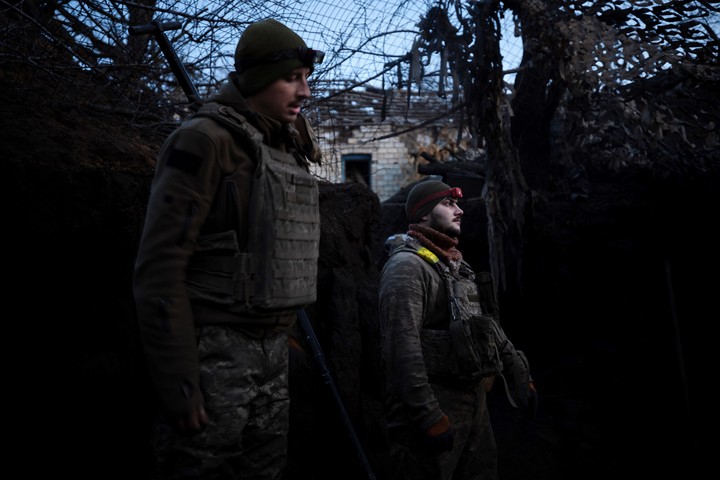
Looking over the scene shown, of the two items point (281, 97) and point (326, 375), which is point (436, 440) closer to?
point (326, 375)

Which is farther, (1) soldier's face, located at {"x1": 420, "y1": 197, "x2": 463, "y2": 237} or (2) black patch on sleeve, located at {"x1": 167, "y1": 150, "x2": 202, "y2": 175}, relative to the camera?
(1) soldier's face, located at {"x1": 420, "y1": 197, "x2": 463, "y2": 237}

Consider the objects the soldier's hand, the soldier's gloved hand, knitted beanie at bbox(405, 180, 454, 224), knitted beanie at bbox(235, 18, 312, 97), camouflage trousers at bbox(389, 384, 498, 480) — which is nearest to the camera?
the soldier's hand

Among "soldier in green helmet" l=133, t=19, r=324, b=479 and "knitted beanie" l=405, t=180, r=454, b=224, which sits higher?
"knitted beanie" l=405, t=180, r=454, b=224

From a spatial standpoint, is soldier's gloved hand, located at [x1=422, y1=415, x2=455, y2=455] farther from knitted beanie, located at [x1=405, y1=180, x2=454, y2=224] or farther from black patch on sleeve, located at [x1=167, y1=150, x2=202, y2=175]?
black patch on sleeve, located at [x1=167, y1=150, x2=202, y2=175]

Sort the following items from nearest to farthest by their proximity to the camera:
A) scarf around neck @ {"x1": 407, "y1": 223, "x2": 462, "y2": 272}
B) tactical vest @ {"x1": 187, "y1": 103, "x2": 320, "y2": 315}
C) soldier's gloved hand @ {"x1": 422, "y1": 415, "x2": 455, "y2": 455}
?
1. tactical vest @ {"x1": 187, "y1": 103, "x2": 320, "y2": 315}
2. soldier's gloved hand @ {"x1": 422, "y1": 415, "x2": 455, "y2": 455}
3. scarf around neck @ {"x1": 407, "y1": 223, "x2": 462, "y2": 272}

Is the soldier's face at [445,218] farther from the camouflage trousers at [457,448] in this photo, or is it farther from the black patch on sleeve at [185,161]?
the black patch on sleeve at [185,161]

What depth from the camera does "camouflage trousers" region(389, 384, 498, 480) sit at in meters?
2.49

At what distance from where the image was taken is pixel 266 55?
172 cm

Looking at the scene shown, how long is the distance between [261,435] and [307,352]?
5.55 feet

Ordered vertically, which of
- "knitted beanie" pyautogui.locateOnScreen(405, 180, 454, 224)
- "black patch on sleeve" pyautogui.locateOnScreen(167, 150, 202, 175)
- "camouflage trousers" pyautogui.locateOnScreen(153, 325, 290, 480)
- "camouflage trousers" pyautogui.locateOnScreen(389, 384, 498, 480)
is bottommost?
"camouflage trousers" pyautogui.locateOnScreen(389, 384, 498, 480)

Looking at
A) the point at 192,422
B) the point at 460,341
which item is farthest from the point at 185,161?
the point at 460,341

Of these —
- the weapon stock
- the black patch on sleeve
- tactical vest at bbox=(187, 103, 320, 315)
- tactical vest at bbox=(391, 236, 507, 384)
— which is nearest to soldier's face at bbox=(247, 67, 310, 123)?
tactical vest at bbox=(187, 103, 320, 315)

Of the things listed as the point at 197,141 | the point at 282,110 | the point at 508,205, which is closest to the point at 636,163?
the point at 508,205

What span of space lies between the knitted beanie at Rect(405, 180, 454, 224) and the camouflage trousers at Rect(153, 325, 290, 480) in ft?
4.74
